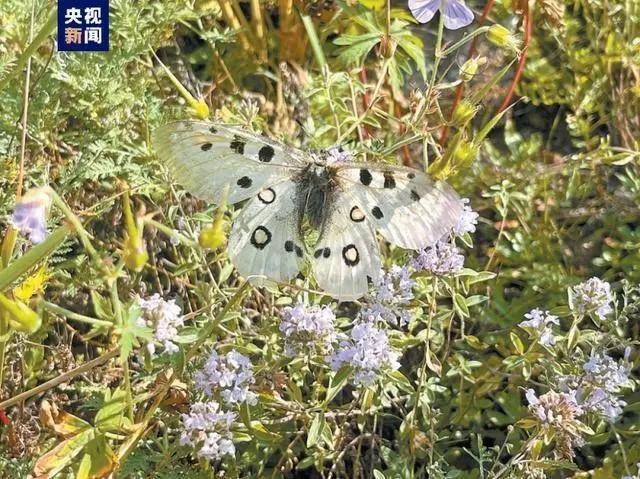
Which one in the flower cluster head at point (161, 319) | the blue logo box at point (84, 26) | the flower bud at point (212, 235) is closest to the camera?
the flower bud at point (212, 235)

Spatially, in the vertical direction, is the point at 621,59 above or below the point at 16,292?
above

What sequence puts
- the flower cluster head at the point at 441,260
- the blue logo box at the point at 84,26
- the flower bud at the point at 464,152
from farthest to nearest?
1. the blue logo box at the point at 84,26
2. the flower cluster head at the point at 441,260
3. the flower bud at the point at 464,152

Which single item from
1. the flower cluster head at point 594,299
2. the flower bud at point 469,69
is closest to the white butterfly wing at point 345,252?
the flower bud at point 469,69

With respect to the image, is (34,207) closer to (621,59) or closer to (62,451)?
(62,451)

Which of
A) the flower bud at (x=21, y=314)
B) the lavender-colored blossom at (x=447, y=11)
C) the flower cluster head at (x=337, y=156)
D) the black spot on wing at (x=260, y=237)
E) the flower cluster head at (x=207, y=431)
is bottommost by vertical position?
the flower cluster head at (x=207, y=431)

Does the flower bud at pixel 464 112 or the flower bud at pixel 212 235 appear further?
the flower bud at pixel 464 112

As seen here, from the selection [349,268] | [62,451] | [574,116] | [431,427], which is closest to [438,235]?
[349,268]

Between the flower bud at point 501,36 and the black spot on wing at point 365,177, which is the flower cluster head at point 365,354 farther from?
the flower bud at point 501,36

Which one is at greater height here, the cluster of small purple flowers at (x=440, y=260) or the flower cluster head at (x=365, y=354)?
the cluster of small purple flowers at (x=440, y=260)
